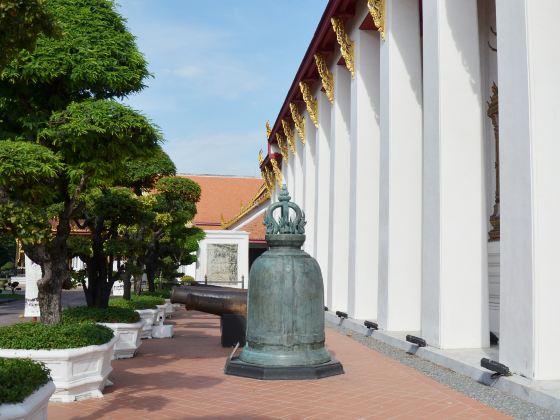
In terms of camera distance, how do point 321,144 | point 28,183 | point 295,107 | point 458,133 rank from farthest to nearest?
1. point 295,107
2. point 321,144
3. point 458,133
4. point 28,183

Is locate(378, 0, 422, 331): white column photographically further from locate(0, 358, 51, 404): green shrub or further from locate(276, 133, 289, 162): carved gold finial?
locate(276, 133, 289, 162): carved gold finial

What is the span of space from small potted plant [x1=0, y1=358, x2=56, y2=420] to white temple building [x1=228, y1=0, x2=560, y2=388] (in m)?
4.24

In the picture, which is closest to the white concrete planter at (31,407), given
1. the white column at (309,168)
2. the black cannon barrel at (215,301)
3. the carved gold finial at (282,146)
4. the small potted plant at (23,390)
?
the small potted plant at (23,390)

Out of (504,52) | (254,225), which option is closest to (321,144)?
(504,52)

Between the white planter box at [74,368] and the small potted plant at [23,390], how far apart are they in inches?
49.8

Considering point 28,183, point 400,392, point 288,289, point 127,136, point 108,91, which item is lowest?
point 400,392

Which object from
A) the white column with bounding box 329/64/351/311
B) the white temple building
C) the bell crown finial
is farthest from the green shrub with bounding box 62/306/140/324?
the white column with bounding box 329/64/351/311

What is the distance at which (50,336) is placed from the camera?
5.61 m

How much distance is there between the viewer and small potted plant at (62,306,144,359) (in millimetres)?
8195

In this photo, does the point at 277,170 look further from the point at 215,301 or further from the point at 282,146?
the point at 215,301

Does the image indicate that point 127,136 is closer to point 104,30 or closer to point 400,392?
point 104,30

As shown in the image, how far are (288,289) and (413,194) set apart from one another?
14.9ft

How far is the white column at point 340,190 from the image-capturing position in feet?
48.7

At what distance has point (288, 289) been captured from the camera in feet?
21.1
